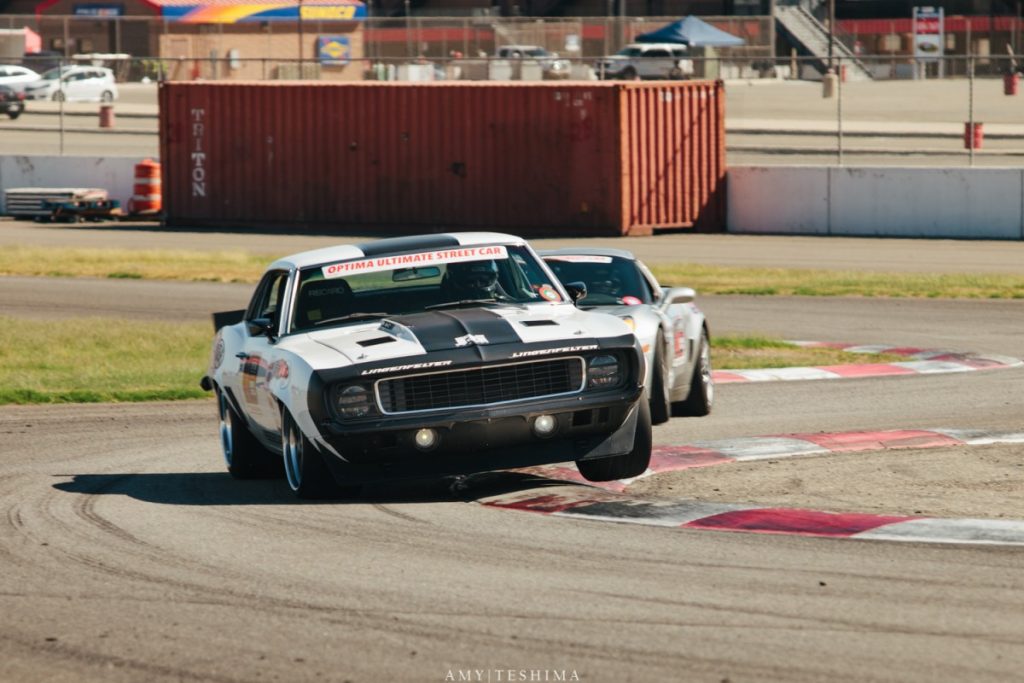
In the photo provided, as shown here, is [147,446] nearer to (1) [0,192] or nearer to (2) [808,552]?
(2) [808,552]

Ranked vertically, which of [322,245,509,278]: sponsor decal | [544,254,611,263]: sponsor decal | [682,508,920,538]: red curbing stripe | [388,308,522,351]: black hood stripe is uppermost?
[322,245,509,278]: sponsor decal

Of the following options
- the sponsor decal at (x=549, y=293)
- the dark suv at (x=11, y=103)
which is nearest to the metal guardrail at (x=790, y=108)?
the dark suv at (x=11, y=103)

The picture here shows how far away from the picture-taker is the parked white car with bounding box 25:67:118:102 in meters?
61.0

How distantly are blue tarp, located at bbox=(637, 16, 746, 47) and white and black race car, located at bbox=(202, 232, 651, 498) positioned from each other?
52239 millimetres

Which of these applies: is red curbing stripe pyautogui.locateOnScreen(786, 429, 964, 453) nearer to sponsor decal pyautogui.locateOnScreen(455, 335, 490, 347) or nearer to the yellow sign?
sponsor decal pyautogui.locateOnScreen(455, 335, 490, 347)

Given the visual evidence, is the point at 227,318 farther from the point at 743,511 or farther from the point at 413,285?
the point at 743,511

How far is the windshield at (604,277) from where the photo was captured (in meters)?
13.0

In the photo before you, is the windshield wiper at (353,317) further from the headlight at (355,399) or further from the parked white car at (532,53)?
the parked white car at (532,53)

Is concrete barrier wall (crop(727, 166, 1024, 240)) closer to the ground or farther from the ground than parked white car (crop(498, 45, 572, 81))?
closer to the ground

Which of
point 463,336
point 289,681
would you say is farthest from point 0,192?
point 289,681

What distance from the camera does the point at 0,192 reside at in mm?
40438

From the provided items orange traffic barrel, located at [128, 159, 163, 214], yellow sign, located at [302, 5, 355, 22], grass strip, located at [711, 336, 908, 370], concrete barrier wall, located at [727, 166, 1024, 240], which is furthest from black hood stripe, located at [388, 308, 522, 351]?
yellow sign, located at [302, 5, 355, 22]

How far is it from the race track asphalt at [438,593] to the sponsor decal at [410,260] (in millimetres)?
1290

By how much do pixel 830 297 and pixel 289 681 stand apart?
18.7 meters
